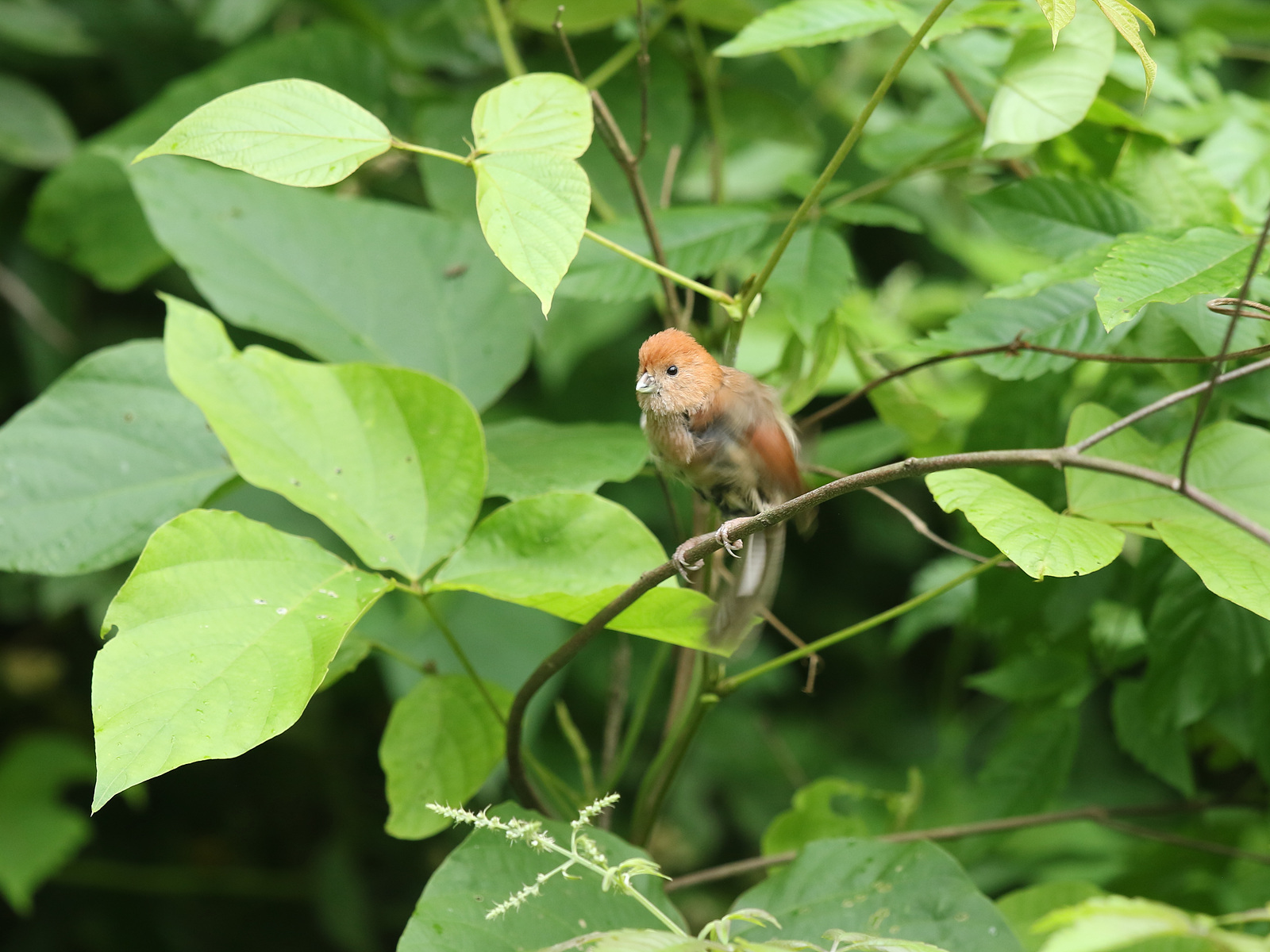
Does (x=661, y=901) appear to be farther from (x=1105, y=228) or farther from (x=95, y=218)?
(x=95, y=218)

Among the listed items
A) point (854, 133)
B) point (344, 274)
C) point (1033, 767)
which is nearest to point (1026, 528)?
point (854, 133)

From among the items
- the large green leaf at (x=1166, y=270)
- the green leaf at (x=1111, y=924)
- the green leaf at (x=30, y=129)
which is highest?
the green leaf at (x=30, y=129)

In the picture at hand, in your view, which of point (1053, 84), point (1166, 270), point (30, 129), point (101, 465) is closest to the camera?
point (1166, 270)

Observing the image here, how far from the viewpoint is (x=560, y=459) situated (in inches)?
57.1

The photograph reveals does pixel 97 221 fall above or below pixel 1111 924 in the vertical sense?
above

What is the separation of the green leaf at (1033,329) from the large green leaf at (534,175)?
514 millimetres

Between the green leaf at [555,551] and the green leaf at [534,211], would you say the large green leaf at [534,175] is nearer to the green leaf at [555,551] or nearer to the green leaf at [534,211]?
the green leaf at [534,211]

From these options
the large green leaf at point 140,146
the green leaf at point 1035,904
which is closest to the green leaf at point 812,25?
the large green leaf at point 140,146

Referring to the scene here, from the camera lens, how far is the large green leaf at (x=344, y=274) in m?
1.58

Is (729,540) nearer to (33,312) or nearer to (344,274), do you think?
(344,274)

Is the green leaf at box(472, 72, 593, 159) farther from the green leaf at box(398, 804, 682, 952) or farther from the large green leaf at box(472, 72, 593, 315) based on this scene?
the green leaf at box(398, 804, 682, 952)

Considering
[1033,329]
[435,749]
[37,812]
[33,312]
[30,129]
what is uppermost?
[30,129]

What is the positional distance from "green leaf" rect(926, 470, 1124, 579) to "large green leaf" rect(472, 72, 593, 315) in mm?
437

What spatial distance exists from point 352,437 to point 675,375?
48cm
